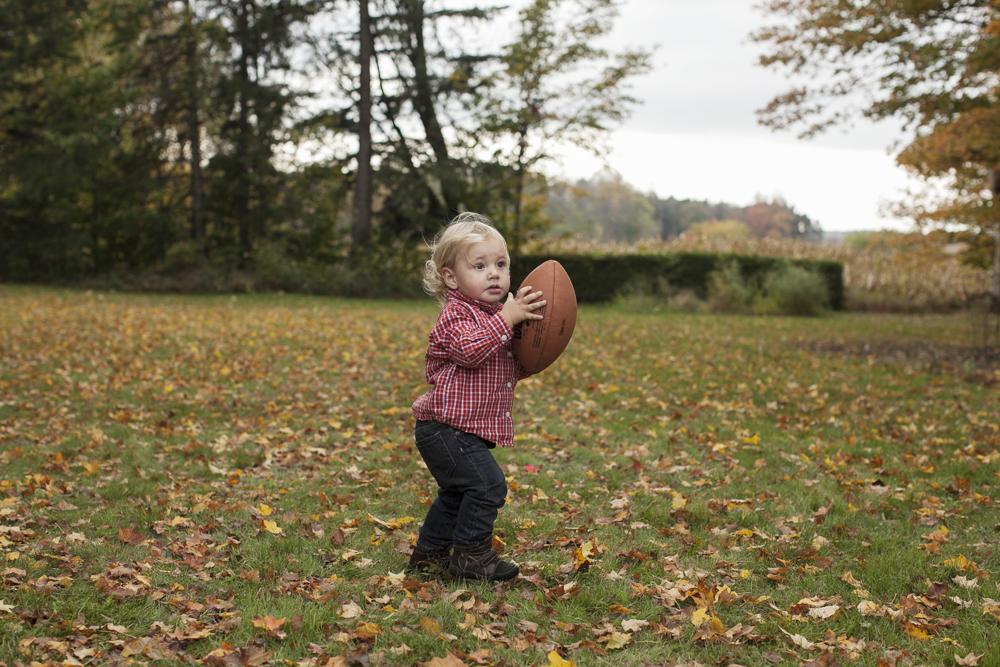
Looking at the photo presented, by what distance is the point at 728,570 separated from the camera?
365 centimetres

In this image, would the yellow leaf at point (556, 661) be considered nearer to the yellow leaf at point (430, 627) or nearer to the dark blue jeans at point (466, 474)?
the yellow leaf at point (430, 627)

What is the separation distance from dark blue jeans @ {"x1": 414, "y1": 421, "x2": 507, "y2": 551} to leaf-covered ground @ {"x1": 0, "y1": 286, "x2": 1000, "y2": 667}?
292 millimetres

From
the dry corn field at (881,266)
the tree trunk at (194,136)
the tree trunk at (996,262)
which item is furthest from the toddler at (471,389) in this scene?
the tree trunk at (194,136)

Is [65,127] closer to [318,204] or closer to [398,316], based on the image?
[318,204]

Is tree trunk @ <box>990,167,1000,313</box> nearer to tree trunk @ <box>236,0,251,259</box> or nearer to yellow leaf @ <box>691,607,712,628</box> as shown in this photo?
yellow leaf @ <box>691,607,712,628</box>

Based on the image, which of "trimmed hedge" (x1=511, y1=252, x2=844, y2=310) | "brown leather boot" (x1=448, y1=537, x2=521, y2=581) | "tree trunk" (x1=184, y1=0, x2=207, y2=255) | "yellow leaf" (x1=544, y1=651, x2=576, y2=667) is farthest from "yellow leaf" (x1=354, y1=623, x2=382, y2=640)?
"tree trunk" (x1=184, y1=0, x2=207, y2=255)

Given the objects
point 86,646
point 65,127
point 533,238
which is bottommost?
point 86,646

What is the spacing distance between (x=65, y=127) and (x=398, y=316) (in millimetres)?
12987

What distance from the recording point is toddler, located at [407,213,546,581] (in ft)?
10.7

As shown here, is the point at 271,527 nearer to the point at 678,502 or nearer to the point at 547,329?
the point at 547,329

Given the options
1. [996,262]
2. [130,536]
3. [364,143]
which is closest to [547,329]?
[130,536]

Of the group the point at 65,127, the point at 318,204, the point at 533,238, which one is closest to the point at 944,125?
the point at 533,238

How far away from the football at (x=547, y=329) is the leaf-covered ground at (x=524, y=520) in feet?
3.55

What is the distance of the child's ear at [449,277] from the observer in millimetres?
3420
